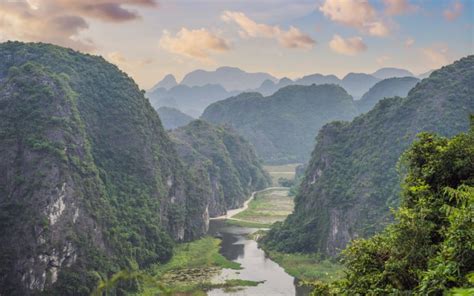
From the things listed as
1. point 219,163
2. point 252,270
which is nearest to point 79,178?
point 252,270

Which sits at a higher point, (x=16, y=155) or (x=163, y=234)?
(x=16, y=155)

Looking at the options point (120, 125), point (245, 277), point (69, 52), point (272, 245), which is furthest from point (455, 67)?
point (69, 52)

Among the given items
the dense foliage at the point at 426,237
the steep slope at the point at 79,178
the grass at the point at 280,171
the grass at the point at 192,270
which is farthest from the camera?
Result: the grass at the point at 280,171

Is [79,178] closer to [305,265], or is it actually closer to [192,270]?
[192,270]

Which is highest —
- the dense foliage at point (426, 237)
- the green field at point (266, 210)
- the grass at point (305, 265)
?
the dense foliage at point (426, 237)

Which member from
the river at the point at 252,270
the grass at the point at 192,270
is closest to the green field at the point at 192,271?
the grass at the point at 192,270

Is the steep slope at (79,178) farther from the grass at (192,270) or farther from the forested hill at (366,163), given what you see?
the forested hill at (366,163)

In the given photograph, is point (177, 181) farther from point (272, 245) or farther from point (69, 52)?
point (69, 52)

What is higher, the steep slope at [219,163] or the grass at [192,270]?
the steep slope at [219,163]
